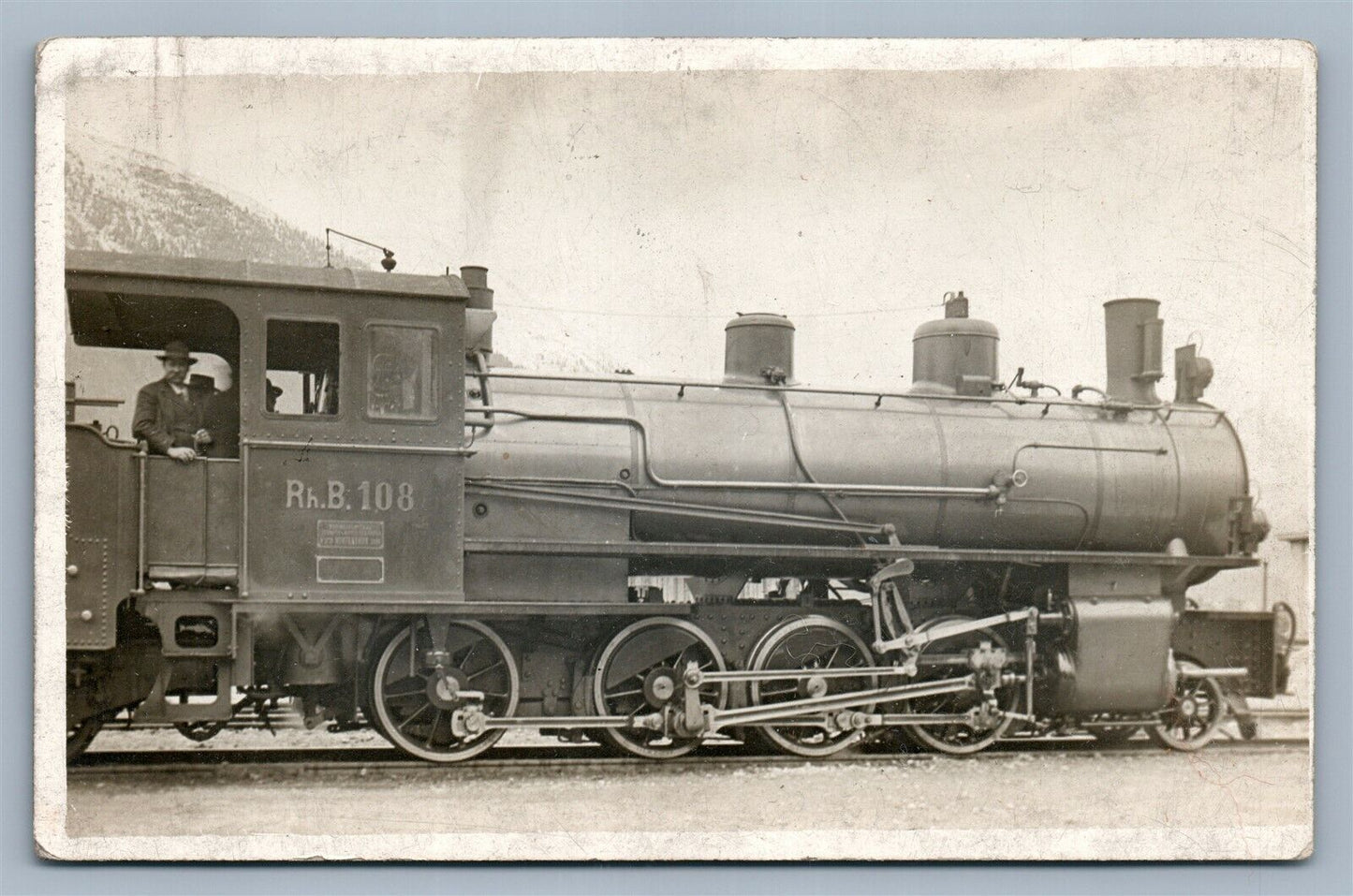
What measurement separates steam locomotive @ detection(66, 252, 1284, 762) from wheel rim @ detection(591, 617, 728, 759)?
22mm

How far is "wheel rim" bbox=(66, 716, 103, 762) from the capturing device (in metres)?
6.74

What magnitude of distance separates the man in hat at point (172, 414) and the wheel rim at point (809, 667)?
4.00m

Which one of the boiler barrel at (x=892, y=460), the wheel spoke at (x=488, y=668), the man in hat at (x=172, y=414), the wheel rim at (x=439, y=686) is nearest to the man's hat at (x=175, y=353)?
the man in hat at (x=172, y=414)

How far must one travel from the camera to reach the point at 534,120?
710 centimetres

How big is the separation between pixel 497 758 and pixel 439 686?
0.84m

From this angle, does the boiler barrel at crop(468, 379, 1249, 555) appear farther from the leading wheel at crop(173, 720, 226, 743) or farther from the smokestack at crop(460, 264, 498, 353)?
the leading wheel at crop(173, 720, 226, 743)

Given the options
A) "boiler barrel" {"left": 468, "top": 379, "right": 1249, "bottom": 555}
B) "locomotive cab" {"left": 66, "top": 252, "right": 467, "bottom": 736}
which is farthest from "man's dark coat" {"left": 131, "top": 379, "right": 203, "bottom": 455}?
"boiler barrel" {"left": 468, "top": 379, "right": 1249, "bottom": 555}

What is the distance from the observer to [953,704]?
26.7ft

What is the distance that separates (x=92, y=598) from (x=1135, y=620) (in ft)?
23.3

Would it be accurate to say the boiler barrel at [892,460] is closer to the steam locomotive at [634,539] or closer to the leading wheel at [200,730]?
the steam locomotive at [634,539]

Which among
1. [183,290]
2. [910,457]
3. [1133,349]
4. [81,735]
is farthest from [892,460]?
[81,735]

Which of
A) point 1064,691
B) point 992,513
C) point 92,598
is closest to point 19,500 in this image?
point 92,598

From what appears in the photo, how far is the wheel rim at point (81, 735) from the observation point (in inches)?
265

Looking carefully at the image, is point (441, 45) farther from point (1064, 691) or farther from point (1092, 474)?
point (1064, 691)
